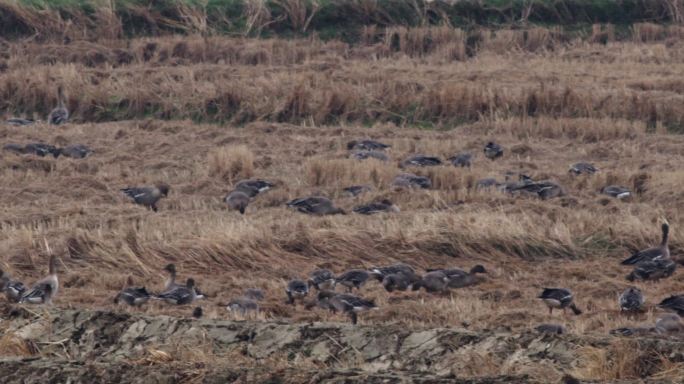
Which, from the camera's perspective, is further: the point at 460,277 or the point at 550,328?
the point at 460,277

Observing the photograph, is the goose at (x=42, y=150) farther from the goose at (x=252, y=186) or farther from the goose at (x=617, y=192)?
the goose at (x=617, y=192)

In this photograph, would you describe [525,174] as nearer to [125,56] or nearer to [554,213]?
[554,213]

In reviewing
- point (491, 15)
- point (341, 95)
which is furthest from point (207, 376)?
point (491, 15)

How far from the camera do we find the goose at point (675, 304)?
43.3 feet

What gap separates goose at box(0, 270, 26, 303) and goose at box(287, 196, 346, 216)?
4.73 meters

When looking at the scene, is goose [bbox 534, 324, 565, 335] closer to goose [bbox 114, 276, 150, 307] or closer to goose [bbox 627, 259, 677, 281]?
goose [bbox 627, 259, 677, 281]

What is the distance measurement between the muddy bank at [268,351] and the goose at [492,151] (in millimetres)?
12455

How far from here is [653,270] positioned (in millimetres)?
14781

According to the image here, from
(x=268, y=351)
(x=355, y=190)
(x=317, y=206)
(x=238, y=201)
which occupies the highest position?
(x=268, y=351)

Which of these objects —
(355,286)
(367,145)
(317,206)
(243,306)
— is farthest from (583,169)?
(243,306)

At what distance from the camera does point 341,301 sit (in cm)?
1337

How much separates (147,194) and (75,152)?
4.14m

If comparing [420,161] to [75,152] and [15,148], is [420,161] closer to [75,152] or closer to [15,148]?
[75,152]

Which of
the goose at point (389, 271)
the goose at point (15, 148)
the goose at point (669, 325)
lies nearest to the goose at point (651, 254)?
the goose at point (389, 271)
